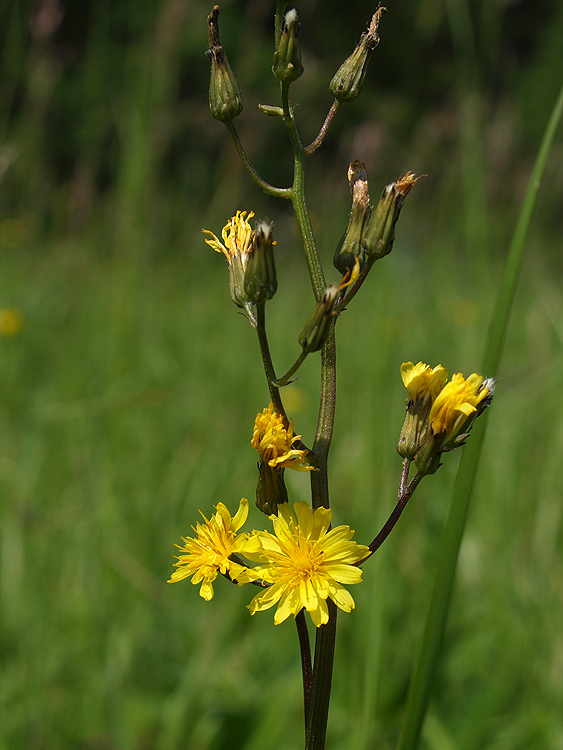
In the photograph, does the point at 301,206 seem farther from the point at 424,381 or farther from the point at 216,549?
the point at 216,549

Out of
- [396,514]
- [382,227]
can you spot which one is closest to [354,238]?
[382,227]

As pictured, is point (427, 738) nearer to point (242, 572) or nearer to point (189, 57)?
point (242, 572)

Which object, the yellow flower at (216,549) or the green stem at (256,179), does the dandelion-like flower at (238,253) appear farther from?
the yellow flower at (216,549)

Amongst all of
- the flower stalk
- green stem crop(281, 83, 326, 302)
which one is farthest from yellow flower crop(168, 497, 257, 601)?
green stem crop(281, 83, 326, 302)

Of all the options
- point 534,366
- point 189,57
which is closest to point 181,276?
point 534,366

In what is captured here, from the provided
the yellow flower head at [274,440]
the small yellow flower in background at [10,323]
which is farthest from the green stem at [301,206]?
the small yellow flower in background at [10,323]

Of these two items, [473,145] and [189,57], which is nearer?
[473,145]

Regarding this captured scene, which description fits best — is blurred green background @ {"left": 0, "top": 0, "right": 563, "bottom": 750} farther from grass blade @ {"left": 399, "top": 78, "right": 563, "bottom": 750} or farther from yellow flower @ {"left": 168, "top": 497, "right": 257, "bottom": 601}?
yellow flower @ {"left": 168, "top": 497, "right": 257, "bottom": 601}
